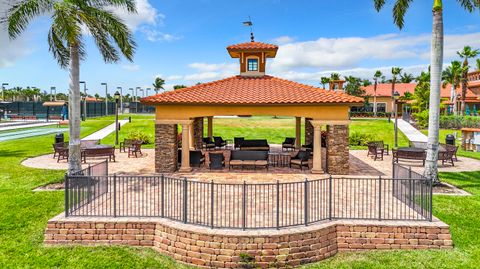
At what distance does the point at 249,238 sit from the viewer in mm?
8578

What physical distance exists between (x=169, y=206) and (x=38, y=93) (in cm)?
14773

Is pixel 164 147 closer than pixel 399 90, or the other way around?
pixel 164 147

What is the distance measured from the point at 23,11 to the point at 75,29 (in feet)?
9.63

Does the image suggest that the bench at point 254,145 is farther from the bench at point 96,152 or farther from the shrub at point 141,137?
the shrub at point 141,137

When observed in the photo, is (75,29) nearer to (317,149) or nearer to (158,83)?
(317,149)

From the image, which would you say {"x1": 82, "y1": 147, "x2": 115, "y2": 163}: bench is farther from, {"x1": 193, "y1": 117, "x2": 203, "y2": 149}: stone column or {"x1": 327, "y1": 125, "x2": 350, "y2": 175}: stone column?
{"x1": 327, "y1": 125, "x2": 350, "y2": 175}: stone column

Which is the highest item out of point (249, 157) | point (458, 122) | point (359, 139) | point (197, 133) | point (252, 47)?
point (252, 47)

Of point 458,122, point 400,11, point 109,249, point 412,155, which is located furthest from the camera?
point 458,122

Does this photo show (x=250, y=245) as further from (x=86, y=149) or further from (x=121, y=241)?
(x=86, y=149)

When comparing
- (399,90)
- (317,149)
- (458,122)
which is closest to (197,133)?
(317,149)

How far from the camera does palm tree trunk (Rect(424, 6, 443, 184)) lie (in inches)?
545

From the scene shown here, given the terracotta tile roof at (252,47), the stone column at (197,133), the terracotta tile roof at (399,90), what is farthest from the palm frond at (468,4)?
the terracotta tile roof at (399,90)

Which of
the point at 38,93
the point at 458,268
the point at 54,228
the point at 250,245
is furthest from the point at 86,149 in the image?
the point at 38,93

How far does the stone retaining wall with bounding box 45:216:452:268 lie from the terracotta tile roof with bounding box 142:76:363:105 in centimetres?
778
